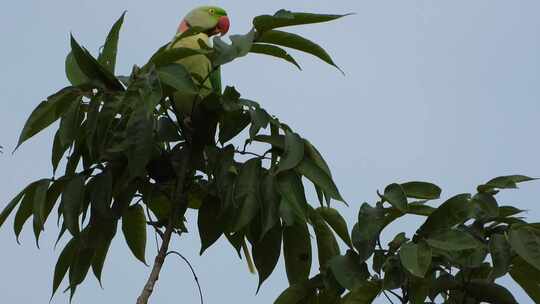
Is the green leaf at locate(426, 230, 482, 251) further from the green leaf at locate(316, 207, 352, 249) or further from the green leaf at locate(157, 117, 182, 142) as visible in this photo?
the green leaf at locate(157, 117, 182, 142)

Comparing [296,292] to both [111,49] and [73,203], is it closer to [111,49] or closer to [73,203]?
[73,203]

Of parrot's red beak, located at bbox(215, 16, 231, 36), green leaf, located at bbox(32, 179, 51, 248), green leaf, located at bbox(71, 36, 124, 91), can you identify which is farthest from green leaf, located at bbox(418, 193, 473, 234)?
parrot's red beak, located at bbox(215, 16, 231, 36)

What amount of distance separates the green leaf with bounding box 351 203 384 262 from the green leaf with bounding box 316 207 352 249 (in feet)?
1.08

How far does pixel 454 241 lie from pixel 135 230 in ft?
2.93

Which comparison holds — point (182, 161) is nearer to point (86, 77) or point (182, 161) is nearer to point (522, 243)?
point (86, 77)

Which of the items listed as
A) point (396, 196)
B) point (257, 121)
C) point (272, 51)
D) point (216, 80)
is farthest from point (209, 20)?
point (396, 196)

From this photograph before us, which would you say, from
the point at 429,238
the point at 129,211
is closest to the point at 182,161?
the point at 129,211

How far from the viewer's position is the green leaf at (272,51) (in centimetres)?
199

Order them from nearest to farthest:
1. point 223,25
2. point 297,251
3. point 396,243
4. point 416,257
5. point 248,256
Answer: point 416,257 → point 396,243 → point 297,251 → point 248,256 → point 223,25

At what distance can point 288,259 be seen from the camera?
2.20m

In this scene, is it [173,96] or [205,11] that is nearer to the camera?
[173,96]

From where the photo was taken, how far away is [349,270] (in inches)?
77.6

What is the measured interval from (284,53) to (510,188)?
23.3 inches

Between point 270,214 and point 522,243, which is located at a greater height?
point 270,214
